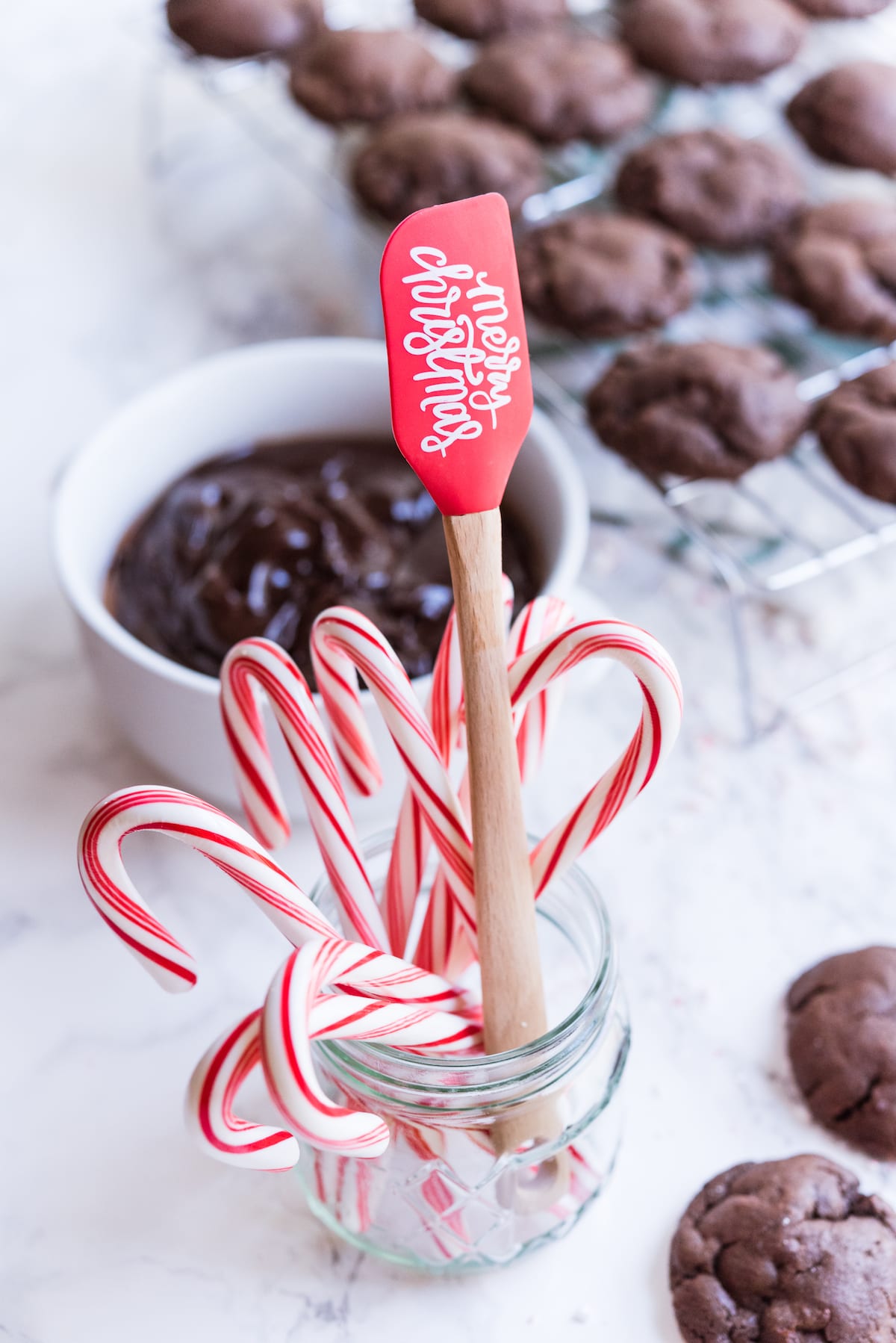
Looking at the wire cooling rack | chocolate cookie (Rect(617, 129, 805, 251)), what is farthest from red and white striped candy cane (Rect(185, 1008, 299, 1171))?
chocolate cookie (Rect(617, 129, 805, 251))

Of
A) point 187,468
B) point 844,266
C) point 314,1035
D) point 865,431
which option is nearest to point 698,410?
point 865,431

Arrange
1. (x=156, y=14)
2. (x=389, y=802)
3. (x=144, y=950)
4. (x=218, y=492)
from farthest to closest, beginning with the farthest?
(x=156, y=14), (x=218, y=492), (x=389, y=802), (x=144, y=950)

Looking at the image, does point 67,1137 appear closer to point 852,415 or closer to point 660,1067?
point 660,1067

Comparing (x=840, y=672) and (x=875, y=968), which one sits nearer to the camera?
(x=875, y=968)

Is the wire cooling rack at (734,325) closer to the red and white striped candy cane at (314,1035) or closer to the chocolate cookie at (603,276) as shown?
the chocolate cookie at (603,276)

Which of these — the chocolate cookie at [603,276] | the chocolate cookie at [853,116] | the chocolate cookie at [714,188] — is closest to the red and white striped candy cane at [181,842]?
the chocolate cookie at [603,276]

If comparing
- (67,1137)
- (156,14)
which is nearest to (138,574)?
(67,1137)
